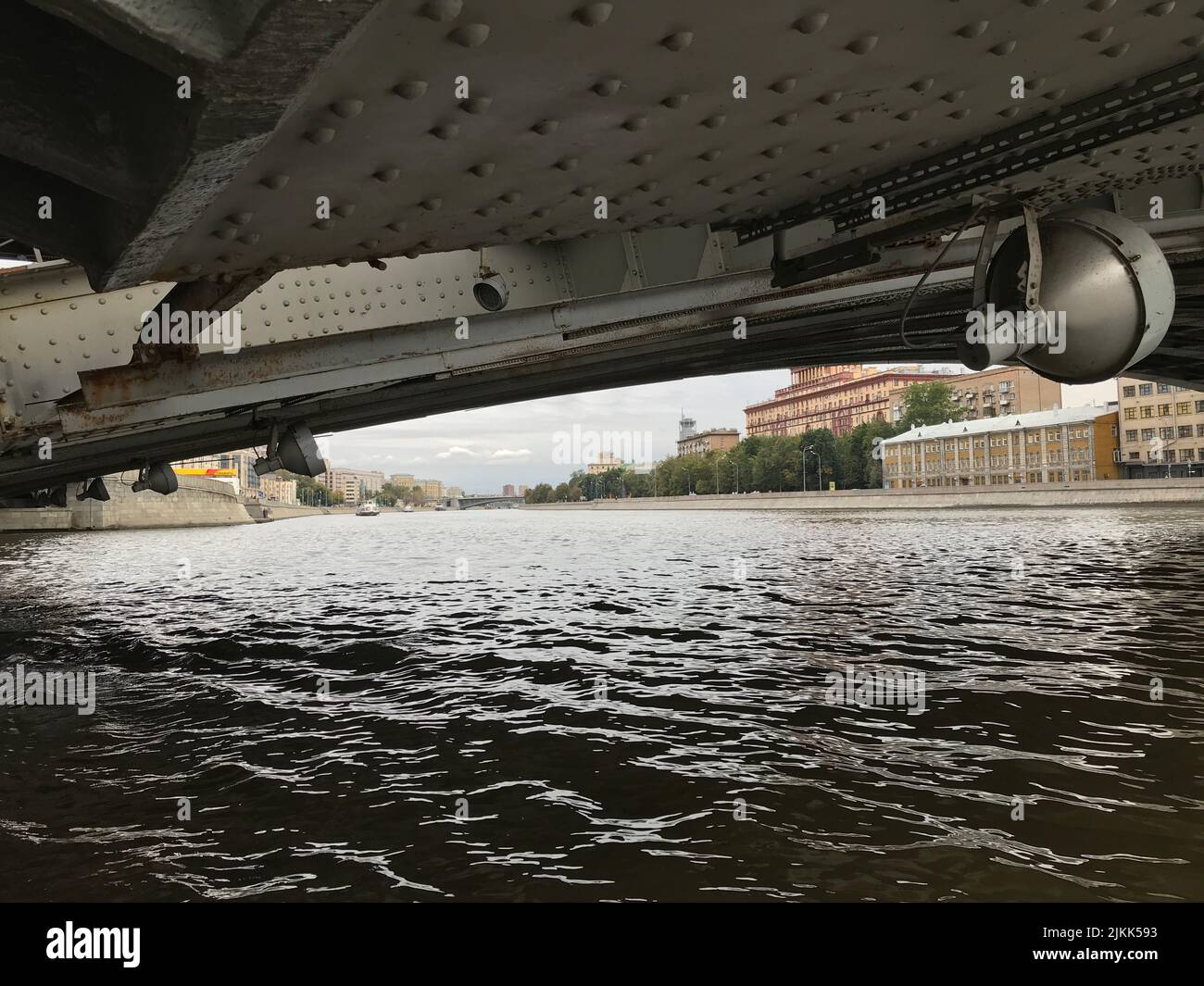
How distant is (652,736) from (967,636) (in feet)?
19.5

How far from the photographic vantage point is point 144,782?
6016mm

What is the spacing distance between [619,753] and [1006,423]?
103498mm

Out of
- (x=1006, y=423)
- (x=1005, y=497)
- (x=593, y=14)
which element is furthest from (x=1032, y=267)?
(x=1006, y=423)

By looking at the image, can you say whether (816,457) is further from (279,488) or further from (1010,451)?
(279,488)

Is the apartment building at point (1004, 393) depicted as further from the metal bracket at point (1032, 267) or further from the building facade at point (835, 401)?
the metal bracket at point (1032, 267)

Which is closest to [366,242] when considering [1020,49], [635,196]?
[635,196]

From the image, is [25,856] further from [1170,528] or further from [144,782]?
[1170,528]

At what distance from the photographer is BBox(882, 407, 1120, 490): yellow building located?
292 feet

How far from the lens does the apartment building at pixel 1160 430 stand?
3110 inches

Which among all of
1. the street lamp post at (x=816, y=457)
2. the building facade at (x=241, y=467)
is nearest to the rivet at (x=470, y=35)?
the building facade at (x=241, y=467)

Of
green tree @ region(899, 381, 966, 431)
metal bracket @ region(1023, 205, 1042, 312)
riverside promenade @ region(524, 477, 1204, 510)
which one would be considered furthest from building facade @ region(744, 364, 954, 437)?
metal bracket @ region(1023, 205, 1042, 312)

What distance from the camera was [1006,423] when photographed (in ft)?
323

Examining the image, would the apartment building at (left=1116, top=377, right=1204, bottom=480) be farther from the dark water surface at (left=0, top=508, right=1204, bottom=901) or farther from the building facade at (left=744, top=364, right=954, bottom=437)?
the dark water surface at (left=0, top=508, right=1204, bottom=901)

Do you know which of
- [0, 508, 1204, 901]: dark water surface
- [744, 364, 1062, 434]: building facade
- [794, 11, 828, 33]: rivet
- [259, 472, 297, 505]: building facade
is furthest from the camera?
[259, 472, 297, 505]: building facade
